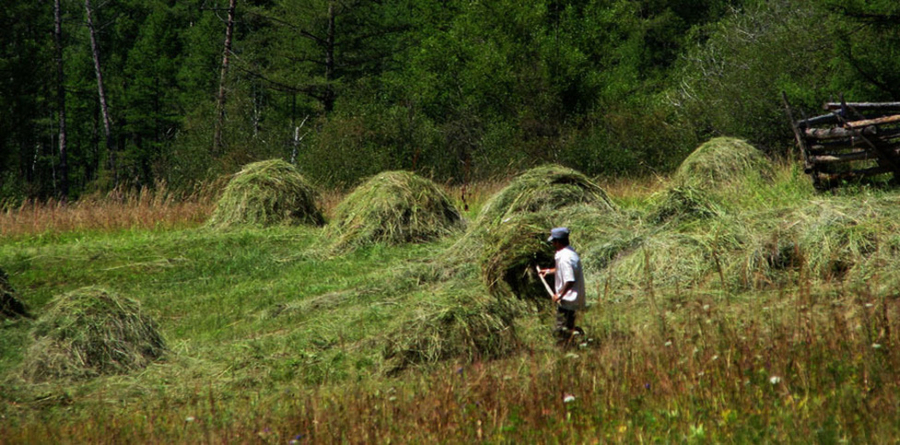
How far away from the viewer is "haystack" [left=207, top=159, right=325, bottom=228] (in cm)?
1661

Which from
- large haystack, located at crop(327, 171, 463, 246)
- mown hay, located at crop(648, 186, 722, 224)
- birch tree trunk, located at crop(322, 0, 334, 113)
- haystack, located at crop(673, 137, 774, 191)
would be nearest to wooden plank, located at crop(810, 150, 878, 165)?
mown hay, located at crop(648, 186, 722, 224)

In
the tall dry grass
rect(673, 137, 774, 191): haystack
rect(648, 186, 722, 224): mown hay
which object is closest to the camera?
rect(648, 186, 722, 224): mown hay

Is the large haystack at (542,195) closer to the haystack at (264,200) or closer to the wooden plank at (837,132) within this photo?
the wooden plank at (837,132)

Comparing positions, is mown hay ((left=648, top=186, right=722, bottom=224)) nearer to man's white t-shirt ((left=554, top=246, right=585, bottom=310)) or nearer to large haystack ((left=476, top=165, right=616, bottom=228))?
large haystack ((left=476, top=165, right=616, bottom=228))

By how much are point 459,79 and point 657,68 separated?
55.0 ft

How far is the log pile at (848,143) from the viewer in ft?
37.4

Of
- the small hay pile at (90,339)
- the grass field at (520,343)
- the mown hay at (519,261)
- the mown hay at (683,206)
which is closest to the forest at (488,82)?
the grass field at (520,343)

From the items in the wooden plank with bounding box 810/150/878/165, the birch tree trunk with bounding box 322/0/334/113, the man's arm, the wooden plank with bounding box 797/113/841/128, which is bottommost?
the man's arm

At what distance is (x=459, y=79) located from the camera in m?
35.1

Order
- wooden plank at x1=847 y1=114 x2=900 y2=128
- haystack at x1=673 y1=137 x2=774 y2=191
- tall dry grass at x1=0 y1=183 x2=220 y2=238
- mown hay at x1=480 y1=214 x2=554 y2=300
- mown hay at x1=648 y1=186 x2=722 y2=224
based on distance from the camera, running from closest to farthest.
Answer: mown hay at x1=480 y1=214 x2=554 y2=300
mown hay at x1=648 y1=186 x2=722 y2=224
wooden plank at x1=847 y1=114 x2=900 y2=128
haystack at x1=673 y1=137 x2=774 y2=191
tall dry grass at x1=0 y1=183 x2=220 y2=238

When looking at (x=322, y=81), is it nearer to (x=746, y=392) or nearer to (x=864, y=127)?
(x=864, y=127)

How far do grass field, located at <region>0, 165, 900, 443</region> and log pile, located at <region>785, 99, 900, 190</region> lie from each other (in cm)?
49

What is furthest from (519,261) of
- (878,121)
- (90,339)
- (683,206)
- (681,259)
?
(878,121)

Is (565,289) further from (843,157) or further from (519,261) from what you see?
(843,157)
